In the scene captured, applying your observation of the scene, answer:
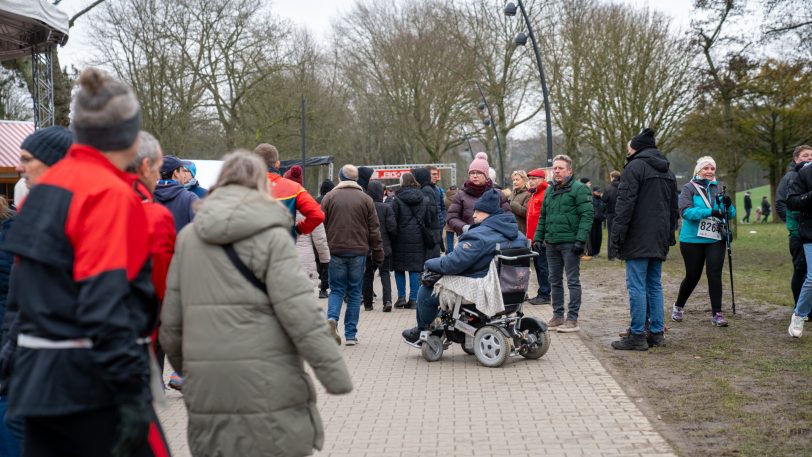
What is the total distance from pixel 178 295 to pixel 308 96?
3784 cm

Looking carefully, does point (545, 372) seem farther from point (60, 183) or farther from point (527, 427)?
point (60, 183)

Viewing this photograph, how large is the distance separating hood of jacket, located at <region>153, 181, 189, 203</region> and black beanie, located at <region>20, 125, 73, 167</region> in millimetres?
2366

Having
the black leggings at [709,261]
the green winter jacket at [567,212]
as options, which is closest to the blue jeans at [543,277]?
the green winter jacket at [567,212]

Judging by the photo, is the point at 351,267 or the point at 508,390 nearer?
the point at 508,390

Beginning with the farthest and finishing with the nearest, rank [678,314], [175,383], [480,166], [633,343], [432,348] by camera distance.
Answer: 1. [678,314]
2. [480,166]
3. [633,343]
4. [432,348]
5. [175,383]

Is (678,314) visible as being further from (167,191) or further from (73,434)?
(73,434)

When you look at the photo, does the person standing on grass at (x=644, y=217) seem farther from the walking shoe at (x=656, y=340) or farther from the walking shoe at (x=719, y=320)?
the walking shoe at (x=719, y=320)

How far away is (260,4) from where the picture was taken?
37906mm

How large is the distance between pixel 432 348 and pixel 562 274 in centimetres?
232

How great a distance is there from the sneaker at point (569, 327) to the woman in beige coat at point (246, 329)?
278 inches

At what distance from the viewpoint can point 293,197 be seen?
8242 mm

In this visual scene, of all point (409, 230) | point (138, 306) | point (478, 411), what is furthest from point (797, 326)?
point (138, 306)

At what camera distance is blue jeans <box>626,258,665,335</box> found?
900 cm

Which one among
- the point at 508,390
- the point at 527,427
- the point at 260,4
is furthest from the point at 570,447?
the point at 260,4
